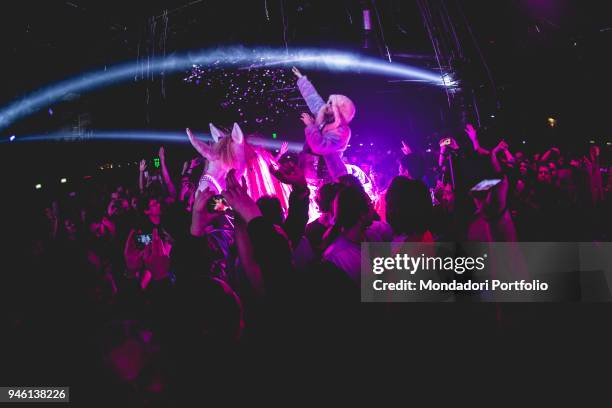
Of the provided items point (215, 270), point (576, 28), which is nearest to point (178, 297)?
point (215, 270)

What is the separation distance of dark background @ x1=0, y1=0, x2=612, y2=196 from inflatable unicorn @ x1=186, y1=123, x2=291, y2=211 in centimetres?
138

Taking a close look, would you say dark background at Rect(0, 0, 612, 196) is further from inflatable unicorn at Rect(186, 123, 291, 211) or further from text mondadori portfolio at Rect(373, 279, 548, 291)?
text mondadori portfolio at Rect(373, 279, 548, 291)

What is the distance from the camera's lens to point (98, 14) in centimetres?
504

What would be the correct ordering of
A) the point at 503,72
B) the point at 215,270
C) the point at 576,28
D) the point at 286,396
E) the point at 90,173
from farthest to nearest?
the point at 503,72, the point at 90,173, the point at 576,28, the point at 215,270, the point at 286,396

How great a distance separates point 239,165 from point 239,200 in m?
3.37

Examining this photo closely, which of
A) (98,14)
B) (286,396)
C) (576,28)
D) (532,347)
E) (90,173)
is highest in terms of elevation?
(576,28)

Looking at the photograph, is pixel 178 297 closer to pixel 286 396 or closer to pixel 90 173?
pixel 286 396

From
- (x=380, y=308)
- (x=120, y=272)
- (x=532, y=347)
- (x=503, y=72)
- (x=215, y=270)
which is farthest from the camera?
(x=503, y=72)

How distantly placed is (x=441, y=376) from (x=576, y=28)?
5.44 m

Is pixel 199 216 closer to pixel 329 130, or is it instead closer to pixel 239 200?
pixel 239 200

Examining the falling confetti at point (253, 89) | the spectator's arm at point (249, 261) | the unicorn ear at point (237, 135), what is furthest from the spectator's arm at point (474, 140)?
the spectator's arm at point (249, 261)

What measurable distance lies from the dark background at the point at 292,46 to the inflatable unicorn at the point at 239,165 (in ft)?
4.54

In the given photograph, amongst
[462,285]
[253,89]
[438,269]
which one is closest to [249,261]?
[438,269]

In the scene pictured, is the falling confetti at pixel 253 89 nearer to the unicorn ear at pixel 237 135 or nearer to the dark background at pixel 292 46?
the dark background at pixel 292 46
